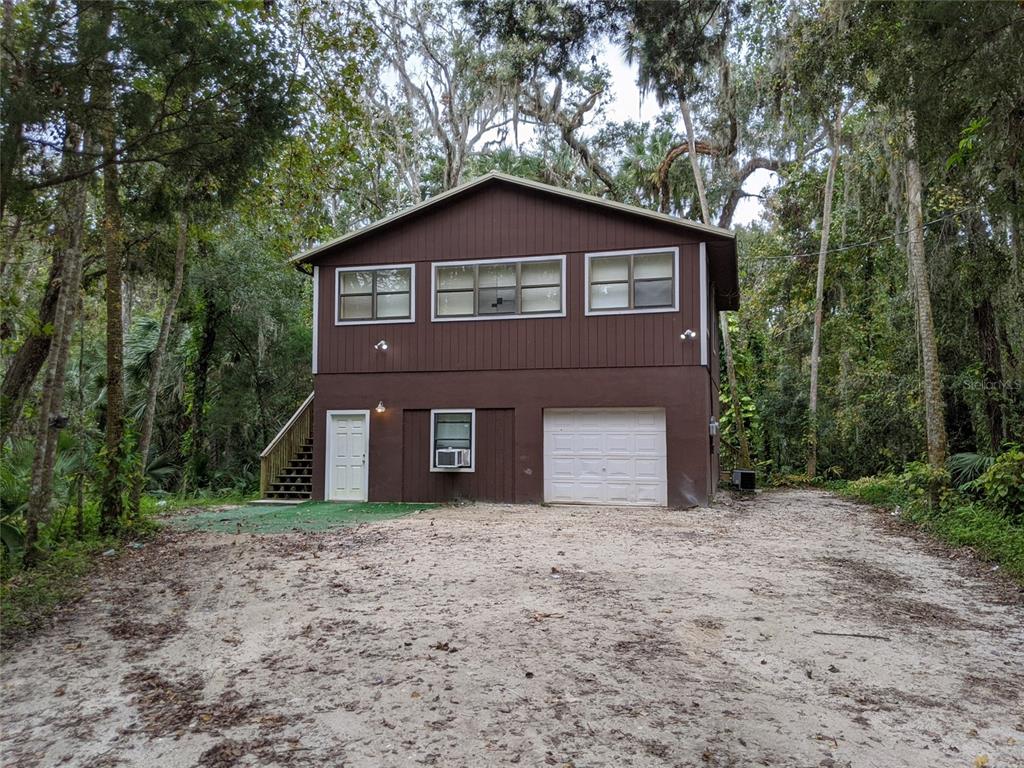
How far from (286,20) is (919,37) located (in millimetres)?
5919

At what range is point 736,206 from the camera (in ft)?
75.6

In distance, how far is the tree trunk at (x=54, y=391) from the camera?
5.70 meters

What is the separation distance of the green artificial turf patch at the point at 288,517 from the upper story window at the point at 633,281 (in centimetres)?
460

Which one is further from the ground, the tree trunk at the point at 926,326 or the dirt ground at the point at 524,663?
the tree trunk at the point at 926,326

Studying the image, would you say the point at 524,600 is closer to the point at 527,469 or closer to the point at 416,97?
the point at 527,469

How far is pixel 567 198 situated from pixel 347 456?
6070 mm

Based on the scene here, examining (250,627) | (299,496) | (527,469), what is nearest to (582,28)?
(250,627)

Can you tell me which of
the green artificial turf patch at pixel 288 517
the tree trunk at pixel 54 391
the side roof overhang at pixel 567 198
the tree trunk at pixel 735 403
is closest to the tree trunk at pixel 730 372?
the tree trunk at pixel 735 403

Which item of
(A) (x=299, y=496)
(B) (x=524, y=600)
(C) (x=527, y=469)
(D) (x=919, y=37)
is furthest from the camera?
(A) (x=299, y=496)

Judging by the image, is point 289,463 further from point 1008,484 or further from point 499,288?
point 1008,484

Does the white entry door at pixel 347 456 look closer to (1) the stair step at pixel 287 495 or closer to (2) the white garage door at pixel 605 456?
(1) the stair step at pixel 287 495

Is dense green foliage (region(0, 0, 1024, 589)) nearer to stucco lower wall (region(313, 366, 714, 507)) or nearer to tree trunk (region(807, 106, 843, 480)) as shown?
tree trunk (region(807, 106, 843, 480))

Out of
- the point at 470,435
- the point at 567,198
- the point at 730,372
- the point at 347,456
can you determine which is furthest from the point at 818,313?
the point at 347,456

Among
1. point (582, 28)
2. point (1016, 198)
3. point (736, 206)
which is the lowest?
point (1016, 198)
